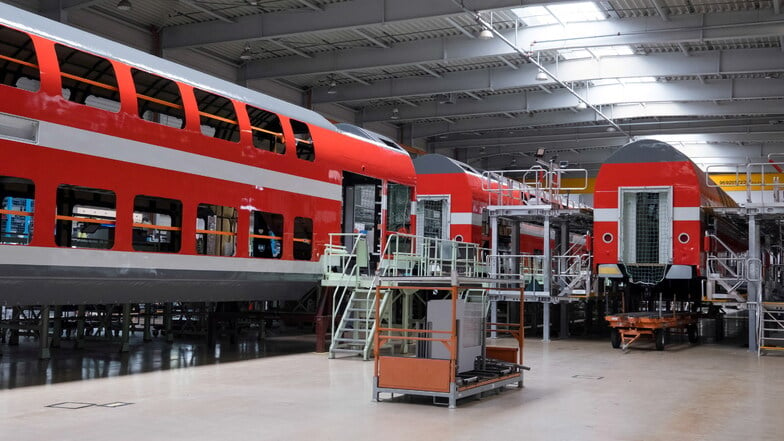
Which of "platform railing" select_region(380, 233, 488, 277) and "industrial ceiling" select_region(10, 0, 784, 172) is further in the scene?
"industrial ceiling" select_region(10, 0, 784, 172)

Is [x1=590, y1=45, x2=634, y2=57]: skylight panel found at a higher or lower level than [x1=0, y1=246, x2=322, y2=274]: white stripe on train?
higher

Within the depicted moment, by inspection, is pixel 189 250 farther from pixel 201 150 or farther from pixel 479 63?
pixel 479 63

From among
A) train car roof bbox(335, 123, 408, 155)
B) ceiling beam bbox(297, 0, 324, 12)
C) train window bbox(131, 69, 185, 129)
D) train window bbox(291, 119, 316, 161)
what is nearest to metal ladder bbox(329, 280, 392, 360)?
train window bbox(291, 119, 316, 161)

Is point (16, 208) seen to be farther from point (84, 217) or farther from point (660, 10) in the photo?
point (660, 10)

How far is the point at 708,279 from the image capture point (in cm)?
2023

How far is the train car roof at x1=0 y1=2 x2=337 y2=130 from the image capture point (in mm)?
11477

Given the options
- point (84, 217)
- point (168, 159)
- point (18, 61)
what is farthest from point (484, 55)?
point (18, 61)

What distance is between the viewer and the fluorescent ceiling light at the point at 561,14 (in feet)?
70.8

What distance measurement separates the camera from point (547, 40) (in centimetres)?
2280

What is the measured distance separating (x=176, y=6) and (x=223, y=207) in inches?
362

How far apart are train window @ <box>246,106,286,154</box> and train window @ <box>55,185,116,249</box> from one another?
13.3 feet

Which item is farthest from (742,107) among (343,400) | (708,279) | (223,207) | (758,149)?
(343,400)

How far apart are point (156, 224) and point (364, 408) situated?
207 inches

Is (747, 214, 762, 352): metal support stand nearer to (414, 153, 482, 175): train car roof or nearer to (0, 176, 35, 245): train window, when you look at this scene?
(414, 153, 482, 175): train car roof
